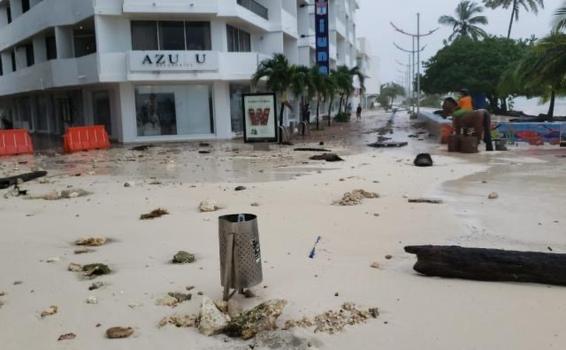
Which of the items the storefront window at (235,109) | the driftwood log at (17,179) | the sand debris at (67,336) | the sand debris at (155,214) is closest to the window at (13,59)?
the storefront window at (235,109)

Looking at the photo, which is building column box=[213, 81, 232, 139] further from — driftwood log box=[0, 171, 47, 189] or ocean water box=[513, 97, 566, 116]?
ocean water box=[513, 97, 566, 116]

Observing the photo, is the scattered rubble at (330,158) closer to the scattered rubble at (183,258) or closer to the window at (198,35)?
Result: the scattered rubble at (183,258)

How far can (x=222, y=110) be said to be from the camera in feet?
102

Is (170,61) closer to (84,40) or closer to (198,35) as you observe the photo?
(198,35)

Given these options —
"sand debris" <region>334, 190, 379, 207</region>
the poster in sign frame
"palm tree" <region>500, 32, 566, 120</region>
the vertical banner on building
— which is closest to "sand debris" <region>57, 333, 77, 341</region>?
"sand debris" <region>334, 190, 379, 207</region>

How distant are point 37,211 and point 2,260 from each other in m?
3.53

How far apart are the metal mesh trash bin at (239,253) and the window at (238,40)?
27234 mm

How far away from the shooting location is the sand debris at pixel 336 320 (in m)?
5.02

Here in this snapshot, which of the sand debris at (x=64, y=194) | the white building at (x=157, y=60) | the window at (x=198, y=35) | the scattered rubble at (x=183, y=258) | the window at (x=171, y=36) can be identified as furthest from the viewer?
the window at (x=198, y=35)

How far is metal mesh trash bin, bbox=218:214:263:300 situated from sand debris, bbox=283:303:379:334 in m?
0.68

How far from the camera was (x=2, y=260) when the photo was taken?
24.7 feet

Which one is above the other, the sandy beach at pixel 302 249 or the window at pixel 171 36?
the window at pixel 171 36

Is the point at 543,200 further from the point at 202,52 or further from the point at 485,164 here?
the point at 202,52

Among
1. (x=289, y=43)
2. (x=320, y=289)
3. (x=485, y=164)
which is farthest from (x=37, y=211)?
(x=289, y=43)
